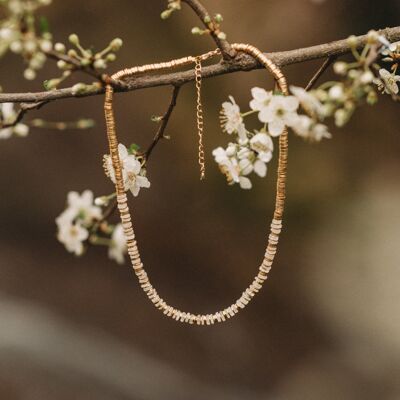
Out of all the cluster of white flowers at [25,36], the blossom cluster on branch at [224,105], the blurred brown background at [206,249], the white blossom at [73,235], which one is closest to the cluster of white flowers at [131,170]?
the blossom cluster on branch at [224,105]

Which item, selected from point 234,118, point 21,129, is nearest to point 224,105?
point 234,118

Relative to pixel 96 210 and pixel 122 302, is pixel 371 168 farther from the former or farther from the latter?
pixel 96 210

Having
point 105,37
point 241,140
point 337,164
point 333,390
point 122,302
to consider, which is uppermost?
point 105,37

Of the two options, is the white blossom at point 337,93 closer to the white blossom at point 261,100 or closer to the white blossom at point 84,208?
the white blossom at point 261,100

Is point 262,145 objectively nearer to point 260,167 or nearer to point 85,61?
point 260,167

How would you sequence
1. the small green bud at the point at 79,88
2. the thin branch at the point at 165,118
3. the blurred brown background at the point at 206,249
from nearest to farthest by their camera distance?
the small green bud at the point at 79,88 → the thin branch at the point at 165,118 → the blurred brown background at the point at 206,249

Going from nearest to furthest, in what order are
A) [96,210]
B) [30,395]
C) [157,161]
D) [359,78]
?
[359,78] < [96,210] < [157,161] < [30,395]

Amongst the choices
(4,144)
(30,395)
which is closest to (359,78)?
(4,144)
